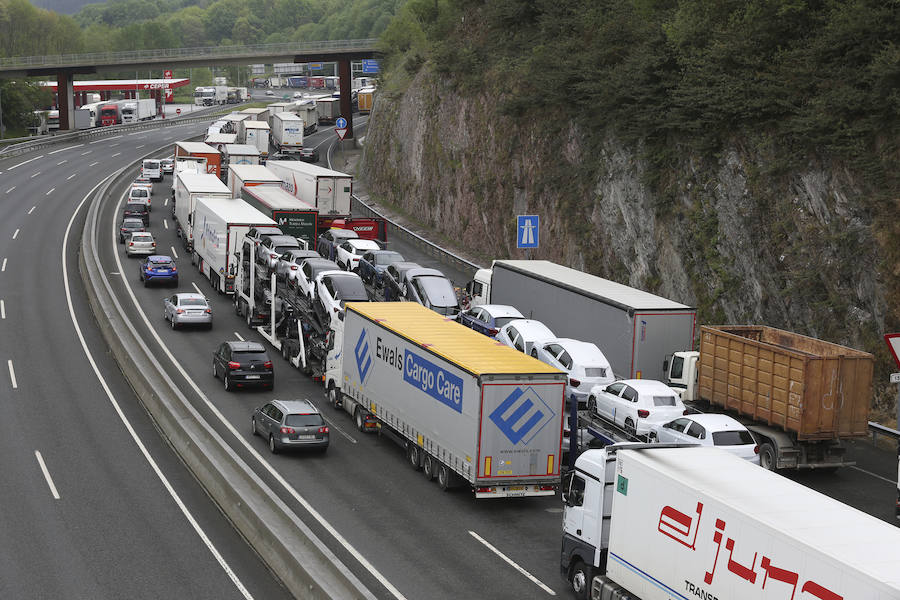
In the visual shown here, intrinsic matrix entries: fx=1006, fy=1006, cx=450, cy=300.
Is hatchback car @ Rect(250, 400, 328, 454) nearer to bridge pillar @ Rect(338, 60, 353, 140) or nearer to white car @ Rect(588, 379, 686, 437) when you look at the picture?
white car @ Rect(588, 379, 686, 437)

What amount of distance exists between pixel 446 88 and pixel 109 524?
5187cm

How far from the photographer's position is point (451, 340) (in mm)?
27328

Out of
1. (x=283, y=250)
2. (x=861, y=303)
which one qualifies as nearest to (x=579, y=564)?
(x=861, y=303)

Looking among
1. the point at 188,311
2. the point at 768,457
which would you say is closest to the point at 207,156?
the point at 188,311

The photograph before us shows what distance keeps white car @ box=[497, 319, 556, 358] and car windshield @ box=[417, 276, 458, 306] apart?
5.05m

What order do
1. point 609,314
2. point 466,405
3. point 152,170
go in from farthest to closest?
point 152,170 < point 609,314 < point 466,405

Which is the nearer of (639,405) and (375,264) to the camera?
(639,405)

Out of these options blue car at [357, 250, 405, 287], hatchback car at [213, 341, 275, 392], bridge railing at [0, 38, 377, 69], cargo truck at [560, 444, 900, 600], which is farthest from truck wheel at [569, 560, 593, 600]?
bridge railing at [0, 38, 377, 69]

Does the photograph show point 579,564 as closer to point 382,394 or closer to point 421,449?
point 421,449

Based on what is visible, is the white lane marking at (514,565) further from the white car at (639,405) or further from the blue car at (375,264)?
the blue car at (375,264)

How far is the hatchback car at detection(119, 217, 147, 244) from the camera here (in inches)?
2367

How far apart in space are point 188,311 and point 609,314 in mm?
18384

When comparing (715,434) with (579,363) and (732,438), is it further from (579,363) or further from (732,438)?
(579,363)

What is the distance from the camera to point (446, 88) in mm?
70188
